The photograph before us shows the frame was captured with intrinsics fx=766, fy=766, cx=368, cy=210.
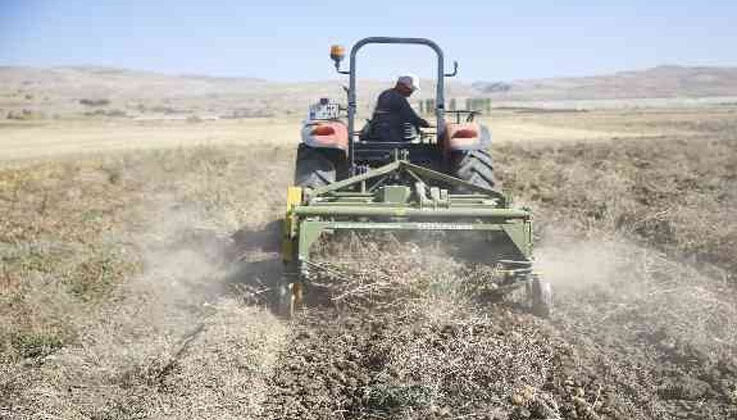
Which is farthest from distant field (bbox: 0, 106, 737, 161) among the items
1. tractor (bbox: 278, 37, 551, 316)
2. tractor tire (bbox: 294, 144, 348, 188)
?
tractor (bbox: 278, 37, 551, 316)

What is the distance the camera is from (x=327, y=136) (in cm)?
662

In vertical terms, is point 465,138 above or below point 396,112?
below

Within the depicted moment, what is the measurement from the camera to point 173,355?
461 centimetres

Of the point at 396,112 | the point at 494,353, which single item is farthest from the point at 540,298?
the point at 396,112

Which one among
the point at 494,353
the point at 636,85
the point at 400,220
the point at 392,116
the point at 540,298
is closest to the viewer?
the point at 494,353

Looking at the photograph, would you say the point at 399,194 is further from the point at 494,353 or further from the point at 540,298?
the point at 494,353

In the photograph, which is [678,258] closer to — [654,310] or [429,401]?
[654,310]

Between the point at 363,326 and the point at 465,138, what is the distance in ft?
7.75

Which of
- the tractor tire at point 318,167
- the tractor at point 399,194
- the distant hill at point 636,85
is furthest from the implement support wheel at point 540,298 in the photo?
the distant hill at point 636,85

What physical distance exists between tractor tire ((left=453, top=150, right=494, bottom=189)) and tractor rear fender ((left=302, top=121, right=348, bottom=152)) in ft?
3.31

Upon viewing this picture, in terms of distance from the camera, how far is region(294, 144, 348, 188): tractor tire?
6.68 m

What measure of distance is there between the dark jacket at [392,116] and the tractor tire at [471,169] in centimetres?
54

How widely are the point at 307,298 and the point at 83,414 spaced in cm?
199

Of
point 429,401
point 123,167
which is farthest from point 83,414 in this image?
point 123,167
